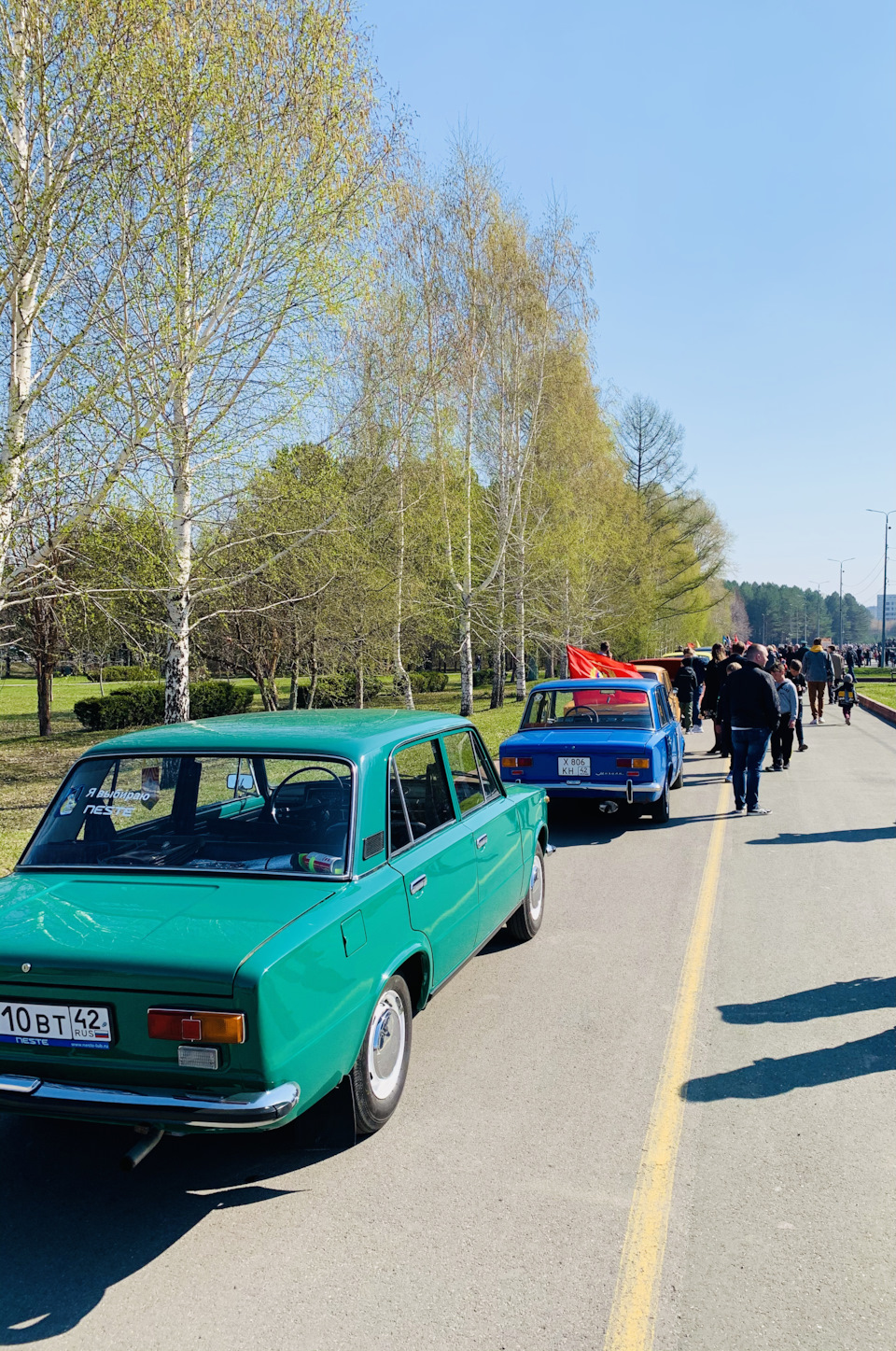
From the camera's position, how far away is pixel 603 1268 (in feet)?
10.0

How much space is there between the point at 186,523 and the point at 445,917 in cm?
1061

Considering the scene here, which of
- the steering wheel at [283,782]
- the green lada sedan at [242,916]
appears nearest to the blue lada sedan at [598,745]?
the green lada sedan at [242,916]

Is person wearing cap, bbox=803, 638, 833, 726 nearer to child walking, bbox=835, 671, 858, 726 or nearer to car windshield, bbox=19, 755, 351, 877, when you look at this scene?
child walking, bbox=835, 671, 858, 726

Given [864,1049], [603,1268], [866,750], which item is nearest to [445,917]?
[603,1268]

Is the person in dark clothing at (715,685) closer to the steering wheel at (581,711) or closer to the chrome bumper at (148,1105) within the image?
the steering wheel at (581,711)

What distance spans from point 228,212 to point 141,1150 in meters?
12.1

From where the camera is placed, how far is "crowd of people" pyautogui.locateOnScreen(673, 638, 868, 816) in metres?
11.0

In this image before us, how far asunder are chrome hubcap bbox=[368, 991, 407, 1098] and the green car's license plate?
40.0 inches

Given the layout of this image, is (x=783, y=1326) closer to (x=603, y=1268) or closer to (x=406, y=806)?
(x=603, y=1268)

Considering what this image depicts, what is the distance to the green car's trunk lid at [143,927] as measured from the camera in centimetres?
316

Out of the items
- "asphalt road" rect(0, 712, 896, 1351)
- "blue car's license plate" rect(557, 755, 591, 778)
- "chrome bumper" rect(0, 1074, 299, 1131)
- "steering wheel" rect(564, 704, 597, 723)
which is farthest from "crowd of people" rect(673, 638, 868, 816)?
"chrome bumper" rect(0, 1074, 299, 1131)

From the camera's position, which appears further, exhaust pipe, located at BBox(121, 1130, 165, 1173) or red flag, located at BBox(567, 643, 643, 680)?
red flag, located at BBox(567, 643, 643, 680)

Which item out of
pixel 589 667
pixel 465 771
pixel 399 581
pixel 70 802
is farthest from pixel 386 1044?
pixel 399 581

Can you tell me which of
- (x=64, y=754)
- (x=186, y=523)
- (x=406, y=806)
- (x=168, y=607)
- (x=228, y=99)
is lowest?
(x=64, y=754)
